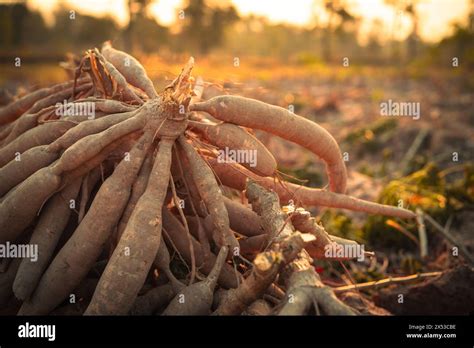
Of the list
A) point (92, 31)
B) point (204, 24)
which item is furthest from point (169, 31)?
point (92, 31)

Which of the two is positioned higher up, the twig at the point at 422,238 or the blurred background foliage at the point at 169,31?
the blurred background foliage at the point at 169,31

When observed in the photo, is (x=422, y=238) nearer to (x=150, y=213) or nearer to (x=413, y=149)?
(x=150, y=213)

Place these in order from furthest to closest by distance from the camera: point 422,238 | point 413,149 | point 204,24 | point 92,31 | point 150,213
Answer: point 204,24 → point 92,31 → point 413,149 → point 422,238 → point 150,213

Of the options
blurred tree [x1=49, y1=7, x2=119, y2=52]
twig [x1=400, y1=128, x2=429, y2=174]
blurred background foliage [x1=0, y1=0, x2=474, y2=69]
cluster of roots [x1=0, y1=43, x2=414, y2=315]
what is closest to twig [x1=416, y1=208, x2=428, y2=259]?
cluster of roots [x1=0, y1=43, x2=414, y2=315]

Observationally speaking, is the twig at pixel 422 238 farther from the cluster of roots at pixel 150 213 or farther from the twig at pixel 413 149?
the twig at pixel 413 149

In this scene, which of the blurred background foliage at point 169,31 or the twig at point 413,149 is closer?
the twig at point 413,149

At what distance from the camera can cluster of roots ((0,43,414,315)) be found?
3.26 meters

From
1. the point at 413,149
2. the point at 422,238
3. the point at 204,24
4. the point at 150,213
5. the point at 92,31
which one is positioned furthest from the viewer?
the point at 204,24

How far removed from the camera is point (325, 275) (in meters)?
5.23

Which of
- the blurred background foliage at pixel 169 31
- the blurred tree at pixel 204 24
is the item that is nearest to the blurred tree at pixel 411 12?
the blurred background foliage at pixel 169 31

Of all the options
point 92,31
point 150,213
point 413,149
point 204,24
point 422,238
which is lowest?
point 422,238

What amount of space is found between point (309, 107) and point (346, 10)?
35.0 meters

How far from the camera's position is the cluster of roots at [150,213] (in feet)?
10.7

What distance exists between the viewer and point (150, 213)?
11.3 feet
